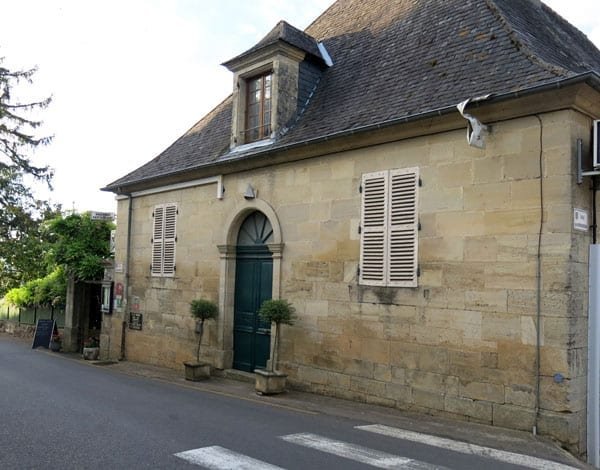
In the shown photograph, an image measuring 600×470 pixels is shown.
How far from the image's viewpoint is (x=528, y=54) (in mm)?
8078

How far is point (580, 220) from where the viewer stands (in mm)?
7168

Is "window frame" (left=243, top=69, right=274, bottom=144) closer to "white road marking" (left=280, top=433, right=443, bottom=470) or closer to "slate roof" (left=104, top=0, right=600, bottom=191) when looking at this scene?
"slate roof" (left=104, top=0, right=600, bottom=191)

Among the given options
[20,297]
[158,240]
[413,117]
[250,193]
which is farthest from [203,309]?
[20,297]

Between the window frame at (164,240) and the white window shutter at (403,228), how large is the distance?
6236 millimetres

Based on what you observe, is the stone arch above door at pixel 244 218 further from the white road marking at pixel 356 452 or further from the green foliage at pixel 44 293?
the green foliage at pixel 44 293

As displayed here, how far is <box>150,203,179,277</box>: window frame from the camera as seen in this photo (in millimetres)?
13500

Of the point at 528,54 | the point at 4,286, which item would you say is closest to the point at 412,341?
the point at 528,54

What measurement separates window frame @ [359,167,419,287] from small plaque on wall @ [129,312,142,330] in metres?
7.18

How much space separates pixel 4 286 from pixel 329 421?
25129 millimetres

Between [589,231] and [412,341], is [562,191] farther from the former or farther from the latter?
[412,341]

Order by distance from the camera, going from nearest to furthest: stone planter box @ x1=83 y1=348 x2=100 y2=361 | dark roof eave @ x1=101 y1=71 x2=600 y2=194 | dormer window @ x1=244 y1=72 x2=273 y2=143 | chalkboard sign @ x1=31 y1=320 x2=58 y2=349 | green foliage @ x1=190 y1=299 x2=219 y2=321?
1. dark roof eave @ x1=101 y1=71 x2=600 y2=194
2. green foliage @ x1=190 y1=299 x2=219 y2=321
3. dormer window @ x1=244 y1=72 x2=273 y2=143
4. stone planter box @ x1=83 y1=348 x2=100 y2=361
5. chalkboard sign @ x1=31 y1=320 x2=58 y2=349

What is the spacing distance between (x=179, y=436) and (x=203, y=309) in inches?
202

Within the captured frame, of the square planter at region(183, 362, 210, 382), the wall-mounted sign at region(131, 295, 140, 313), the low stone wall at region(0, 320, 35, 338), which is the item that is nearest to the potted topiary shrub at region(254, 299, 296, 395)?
the square planter at region(183, 362, 210, 382)

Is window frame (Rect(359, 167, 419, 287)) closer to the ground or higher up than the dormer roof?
closer to the ground
